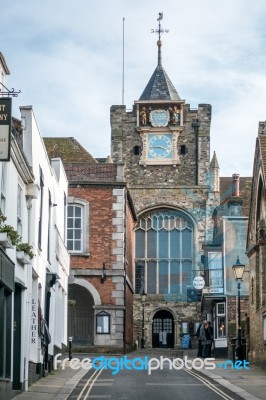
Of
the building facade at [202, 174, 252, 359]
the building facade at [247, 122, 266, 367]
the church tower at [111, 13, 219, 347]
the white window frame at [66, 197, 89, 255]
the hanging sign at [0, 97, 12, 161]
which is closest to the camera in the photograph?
the hanging sign at [0, 97, 12, 161]

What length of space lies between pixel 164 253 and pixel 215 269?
22322mm

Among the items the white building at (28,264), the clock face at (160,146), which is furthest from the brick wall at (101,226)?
the clock face at (160,146)

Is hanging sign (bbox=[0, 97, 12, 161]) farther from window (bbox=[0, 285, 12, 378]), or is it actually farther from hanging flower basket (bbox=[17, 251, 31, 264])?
hanging flower basket (bbox=[17, 251, 31, 264])

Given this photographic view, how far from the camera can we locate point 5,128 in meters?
13.8

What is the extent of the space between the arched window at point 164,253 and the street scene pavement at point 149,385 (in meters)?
37.4

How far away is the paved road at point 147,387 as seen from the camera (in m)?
19.1

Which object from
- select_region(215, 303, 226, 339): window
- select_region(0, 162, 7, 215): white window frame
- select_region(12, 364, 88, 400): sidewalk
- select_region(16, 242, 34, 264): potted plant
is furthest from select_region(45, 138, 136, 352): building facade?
select_region(0, 162, 7, 215): white window frame

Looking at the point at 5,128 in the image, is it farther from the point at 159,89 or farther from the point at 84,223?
the point at 159,89

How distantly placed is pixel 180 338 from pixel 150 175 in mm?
12518

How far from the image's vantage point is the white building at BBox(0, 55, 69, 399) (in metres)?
17.0

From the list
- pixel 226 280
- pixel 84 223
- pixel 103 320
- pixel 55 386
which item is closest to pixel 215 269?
pixel 226 280

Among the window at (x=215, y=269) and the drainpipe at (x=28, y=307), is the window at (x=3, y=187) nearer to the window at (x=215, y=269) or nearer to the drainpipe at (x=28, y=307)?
the drainpipe at (x=28, y=307)

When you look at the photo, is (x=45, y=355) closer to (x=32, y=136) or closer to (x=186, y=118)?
(x=32, y=136)

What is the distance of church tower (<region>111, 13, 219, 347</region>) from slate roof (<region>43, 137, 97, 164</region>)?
15.0m
